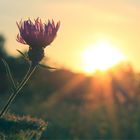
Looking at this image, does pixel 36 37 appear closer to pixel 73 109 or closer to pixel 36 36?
pixel 36 36

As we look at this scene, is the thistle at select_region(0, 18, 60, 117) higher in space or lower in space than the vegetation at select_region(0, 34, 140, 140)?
lower

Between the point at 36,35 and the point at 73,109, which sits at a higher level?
the point at 73,109

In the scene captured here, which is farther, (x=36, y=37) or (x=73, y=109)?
(x=73, y=109)

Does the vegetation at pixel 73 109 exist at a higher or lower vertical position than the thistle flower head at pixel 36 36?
higher

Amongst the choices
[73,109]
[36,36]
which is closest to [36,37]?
[36,36]

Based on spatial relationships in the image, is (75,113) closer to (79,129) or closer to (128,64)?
(79,129)

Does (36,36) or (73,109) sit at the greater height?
(73,109)

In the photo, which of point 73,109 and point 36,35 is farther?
point 73,109

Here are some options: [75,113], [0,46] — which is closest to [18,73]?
[0,46]
